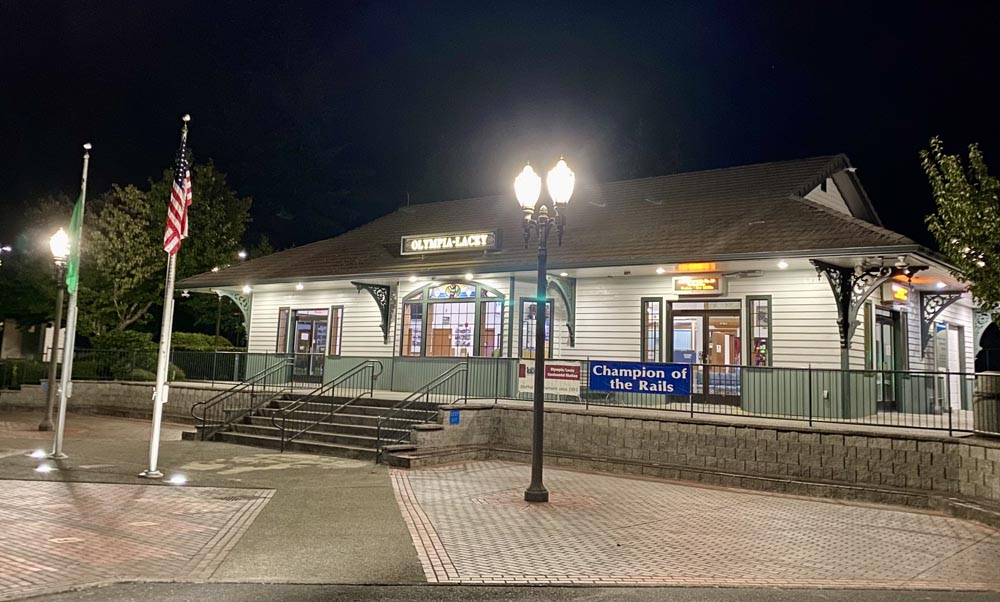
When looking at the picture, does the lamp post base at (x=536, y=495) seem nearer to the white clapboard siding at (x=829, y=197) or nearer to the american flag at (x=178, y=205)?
the american flag at (x=178, y=205)

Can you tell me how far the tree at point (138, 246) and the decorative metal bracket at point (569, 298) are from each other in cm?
1942

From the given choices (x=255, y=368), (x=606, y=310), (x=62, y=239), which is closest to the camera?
(x=62, y=239)

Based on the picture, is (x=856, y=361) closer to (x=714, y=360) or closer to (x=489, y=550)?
(x=714, y=360)

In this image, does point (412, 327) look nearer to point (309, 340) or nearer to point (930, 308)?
point (309, 340)

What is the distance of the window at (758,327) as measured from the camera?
623 inches

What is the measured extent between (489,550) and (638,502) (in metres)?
3.59

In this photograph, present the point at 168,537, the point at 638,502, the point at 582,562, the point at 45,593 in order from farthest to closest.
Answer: the point at 638,502 < the point at 168,537 < the point at 582,562 < the point at 45,593

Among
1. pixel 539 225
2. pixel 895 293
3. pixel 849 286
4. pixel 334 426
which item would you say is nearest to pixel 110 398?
pixel 334 426

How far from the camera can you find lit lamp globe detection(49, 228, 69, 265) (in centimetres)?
1462

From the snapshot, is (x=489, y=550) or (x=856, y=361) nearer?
(x=489, y=550)

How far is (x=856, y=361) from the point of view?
15.1 meters

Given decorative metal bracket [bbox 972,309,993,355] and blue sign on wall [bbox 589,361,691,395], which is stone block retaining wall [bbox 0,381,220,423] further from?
decorative metal bracket [bbox 972,309,993,355]

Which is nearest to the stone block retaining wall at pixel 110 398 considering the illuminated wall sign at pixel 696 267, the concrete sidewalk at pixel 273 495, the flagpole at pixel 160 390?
the concrete sidewalk at pixel 273 495

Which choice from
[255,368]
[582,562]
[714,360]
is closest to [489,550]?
[582,562]
